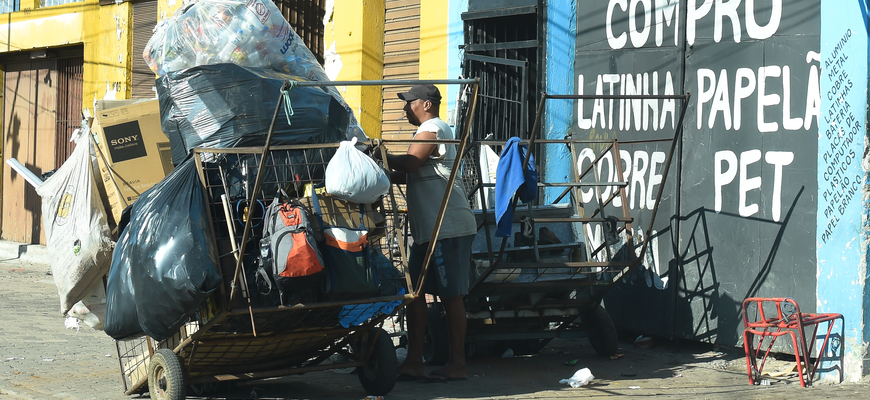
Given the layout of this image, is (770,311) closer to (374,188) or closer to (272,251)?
(374,188)

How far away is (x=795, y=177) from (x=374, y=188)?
2956mm

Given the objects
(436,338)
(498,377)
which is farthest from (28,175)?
(498,377)

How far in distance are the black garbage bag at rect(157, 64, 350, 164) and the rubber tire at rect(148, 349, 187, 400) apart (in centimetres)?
104

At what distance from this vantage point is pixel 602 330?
20.2ft

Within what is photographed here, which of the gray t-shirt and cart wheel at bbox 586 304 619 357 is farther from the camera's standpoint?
cart wheel at bbox 586 304 619 357

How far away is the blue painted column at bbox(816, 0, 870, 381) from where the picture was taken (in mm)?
5234

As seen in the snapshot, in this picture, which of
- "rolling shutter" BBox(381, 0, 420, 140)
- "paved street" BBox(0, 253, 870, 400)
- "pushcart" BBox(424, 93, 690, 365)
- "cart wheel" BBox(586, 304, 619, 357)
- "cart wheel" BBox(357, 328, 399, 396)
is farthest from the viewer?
"rolling shutter" BBox(381, 0, 420, 140)

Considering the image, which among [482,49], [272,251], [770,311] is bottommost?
[770,311]

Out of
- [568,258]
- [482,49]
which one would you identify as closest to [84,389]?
[568,258]

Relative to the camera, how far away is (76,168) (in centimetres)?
504

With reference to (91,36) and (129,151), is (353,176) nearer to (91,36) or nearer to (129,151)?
(129,151)

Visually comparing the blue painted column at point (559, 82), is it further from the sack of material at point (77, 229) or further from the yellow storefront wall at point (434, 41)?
the sack of material at point (77, 229)

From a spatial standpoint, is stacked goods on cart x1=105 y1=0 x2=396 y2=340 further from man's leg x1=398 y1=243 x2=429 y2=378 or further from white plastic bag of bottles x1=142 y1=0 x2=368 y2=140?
man's leg x1=398 y1=243 x2=429 y2=378

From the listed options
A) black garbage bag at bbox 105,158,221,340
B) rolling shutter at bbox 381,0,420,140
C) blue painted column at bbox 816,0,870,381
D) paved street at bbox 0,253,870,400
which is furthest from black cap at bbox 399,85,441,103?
rolling shutter at bbox 381,0,420,140
